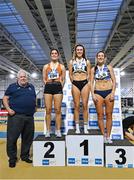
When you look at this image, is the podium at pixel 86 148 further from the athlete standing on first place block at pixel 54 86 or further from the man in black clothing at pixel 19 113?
the man in black clothing at pixel 19 113

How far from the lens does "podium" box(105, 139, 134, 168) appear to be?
13.2 feet

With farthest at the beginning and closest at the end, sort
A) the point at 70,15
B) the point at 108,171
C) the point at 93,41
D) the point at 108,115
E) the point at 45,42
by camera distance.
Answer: the point at 93,41, the point at 45,42, the point at 70,15, the point at 108,115, the point at 108,171

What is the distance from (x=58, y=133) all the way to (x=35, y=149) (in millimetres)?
571

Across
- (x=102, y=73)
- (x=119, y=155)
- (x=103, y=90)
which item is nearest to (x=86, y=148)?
(x=119, y=155)

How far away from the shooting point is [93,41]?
14430 mm

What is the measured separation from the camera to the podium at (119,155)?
4.01 meters

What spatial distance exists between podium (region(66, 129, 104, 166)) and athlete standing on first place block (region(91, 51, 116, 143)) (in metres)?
0.36

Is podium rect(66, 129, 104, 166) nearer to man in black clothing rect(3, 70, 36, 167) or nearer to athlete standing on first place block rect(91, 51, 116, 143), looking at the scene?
athlete standing on first place block rect(91, 51, 116, 143)

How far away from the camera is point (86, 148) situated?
13.3 feet

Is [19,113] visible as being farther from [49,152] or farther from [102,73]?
[102,73]

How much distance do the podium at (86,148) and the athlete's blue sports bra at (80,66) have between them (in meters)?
1.15

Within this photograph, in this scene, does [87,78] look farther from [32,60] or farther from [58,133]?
[32,60]

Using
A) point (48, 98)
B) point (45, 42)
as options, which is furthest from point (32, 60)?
point (48, 98)

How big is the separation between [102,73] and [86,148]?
1.36 metres
